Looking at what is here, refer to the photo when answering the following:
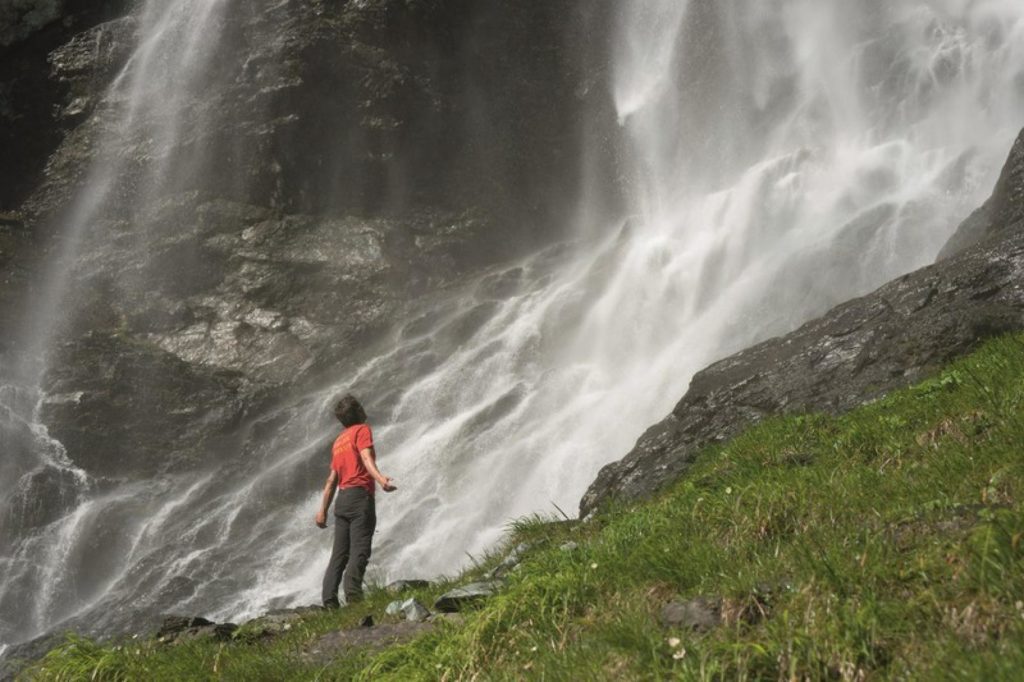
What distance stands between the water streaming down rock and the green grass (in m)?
10.7

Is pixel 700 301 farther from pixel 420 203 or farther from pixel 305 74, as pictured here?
pixel 305 74

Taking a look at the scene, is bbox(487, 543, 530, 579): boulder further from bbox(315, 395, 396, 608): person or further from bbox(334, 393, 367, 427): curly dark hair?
bbox(334, 393, 367, 427): curly dark hair

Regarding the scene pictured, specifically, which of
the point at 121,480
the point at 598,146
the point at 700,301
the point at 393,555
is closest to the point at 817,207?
the point at 700,301

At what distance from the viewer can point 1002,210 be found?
12164mm

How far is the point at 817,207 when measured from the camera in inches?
963

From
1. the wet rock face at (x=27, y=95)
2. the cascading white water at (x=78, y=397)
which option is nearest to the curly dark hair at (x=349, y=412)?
the cascading white water at (x=78, y=397)

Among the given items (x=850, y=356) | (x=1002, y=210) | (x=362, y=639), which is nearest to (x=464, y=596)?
(x=362, y=639)

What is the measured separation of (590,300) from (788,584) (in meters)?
22.2

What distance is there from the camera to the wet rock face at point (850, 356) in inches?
355

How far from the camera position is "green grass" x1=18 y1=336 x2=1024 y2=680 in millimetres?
3230

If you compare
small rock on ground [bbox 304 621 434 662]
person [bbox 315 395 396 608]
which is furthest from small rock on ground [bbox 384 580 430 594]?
small rock on ground [bbox 304 621 434 662]

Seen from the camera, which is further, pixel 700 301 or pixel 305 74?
pixel 305 74

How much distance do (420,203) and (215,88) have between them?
26.8 feet

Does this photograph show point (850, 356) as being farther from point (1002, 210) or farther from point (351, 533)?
point (351, 533)
